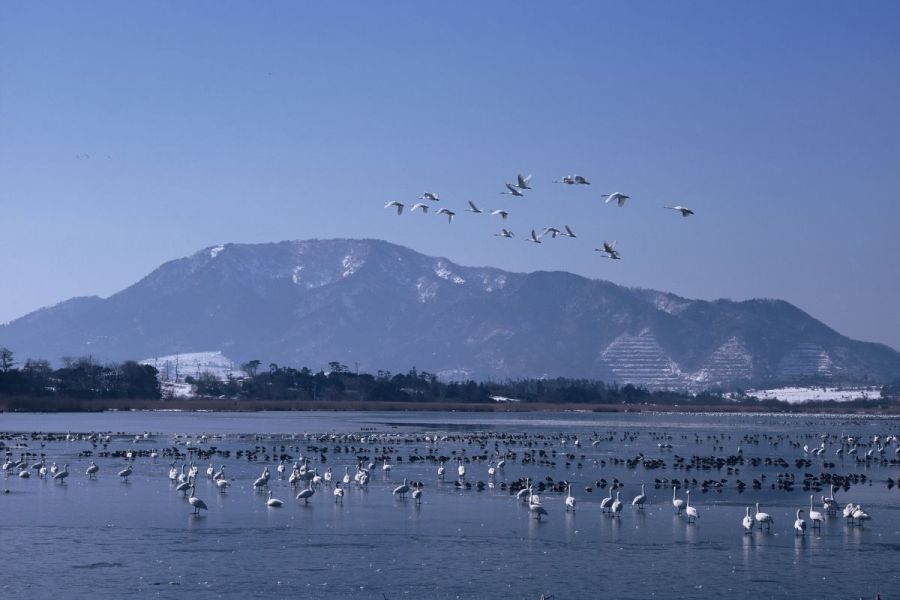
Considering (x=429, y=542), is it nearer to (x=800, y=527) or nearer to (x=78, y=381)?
Result: (x=800, y=527)

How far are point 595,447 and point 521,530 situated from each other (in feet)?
106

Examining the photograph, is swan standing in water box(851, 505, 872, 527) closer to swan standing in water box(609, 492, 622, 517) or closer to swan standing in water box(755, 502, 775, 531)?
swan standing in water box(755, 502, 775, 531)

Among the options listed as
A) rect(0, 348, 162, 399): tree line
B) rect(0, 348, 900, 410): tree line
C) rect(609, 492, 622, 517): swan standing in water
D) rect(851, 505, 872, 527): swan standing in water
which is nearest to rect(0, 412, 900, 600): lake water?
rect(851, 505, 872, 527): swan standing in water

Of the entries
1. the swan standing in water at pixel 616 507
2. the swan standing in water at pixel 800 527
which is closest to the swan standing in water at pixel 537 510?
the swan standing in water at pixel 616 507

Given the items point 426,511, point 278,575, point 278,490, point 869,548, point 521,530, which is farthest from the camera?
point 278,490

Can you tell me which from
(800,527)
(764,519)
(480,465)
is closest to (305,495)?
(764,519)

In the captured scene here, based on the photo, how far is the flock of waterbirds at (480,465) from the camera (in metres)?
32.2

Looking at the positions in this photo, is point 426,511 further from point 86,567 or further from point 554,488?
point 86,567

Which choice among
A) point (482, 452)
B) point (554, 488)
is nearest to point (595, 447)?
point (482, 452)

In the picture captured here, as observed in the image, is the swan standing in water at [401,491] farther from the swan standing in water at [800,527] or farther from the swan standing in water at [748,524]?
the swan standing in water at [800,527]

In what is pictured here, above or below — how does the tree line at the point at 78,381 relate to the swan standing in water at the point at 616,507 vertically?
above

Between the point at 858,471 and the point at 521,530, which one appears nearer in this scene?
the point at 521,530

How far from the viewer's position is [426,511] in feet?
98.6

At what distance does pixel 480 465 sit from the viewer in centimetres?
4581
